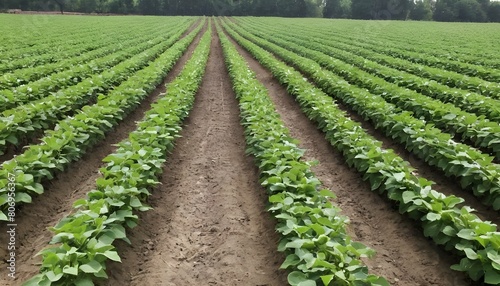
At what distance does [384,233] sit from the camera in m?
5.21

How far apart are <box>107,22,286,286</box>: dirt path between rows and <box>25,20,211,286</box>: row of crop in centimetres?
35

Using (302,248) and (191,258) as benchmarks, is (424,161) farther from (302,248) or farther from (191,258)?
(191,258)

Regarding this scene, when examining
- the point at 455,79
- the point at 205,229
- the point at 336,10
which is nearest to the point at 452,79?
the point at 455,79

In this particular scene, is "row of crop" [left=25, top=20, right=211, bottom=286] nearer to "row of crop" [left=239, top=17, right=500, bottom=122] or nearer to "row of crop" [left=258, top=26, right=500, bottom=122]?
"row of crop" [left=258, top=26, right=500, bottom=122]

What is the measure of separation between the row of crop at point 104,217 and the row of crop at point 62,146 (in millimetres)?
759

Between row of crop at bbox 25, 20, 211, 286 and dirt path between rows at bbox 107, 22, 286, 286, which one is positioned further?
dirt path between rows at bbox 107, 22, 286, 286

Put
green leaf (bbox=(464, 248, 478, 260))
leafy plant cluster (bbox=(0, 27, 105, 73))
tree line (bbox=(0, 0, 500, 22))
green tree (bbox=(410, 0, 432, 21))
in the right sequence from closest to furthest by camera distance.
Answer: green leaf (bbox=(464, 248, 478, 260)) < leafy plant cluster (bbox=(0, 27, 105, 73)) < tree line (bbox=(0, 0, 500, 22)) < green tree (bbox=(410, 0, 432, 21))

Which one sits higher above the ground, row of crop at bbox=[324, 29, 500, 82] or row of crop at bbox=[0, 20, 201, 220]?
row of crop at bbox=[324, 29, 500, 82]

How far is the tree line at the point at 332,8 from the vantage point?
95.8 m

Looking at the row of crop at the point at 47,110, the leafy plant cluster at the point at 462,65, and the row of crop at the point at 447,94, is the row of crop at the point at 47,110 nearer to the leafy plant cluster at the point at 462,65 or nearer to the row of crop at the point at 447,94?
the row of crop at the point at 447,94

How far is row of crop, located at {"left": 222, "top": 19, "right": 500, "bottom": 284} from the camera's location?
3.71 metres

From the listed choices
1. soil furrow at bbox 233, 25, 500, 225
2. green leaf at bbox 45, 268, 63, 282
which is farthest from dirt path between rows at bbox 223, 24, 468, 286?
green leaf at bbox 45, 268, 63, 282

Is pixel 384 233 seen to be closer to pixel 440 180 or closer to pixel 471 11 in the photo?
pixel 440 180

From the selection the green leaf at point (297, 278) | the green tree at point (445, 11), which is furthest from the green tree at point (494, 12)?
the green leaf at point (297, 278)
